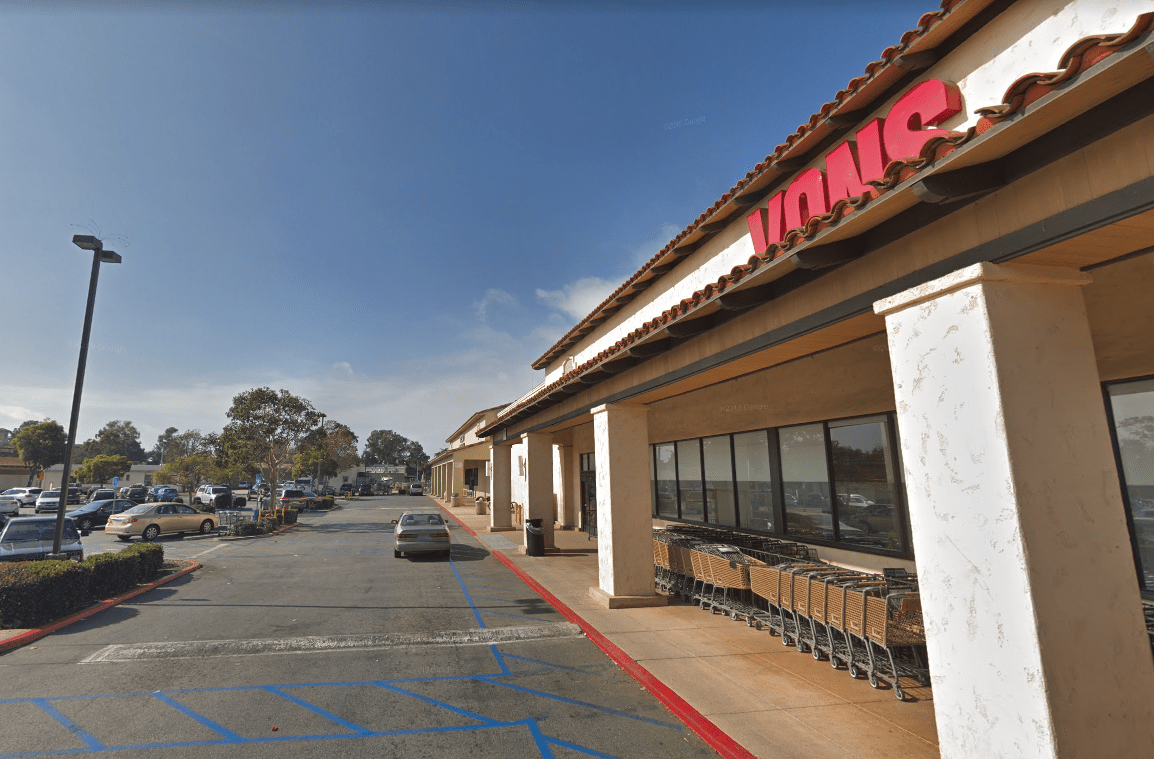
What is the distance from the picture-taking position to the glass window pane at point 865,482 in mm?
9219

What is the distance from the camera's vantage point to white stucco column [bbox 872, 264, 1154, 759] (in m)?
3.44

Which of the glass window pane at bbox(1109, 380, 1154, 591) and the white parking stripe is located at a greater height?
the glass window pane at bbox(1109, 380, 1154, 591)

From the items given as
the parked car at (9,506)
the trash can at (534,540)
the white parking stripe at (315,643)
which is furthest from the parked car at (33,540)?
the parked car at (9,506)

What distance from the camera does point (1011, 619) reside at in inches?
140

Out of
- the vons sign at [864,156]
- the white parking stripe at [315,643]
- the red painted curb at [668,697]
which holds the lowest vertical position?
the red painted curb at [668,697]

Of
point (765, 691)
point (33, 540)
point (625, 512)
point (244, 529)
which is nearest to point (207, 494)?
→ point (244, 529)

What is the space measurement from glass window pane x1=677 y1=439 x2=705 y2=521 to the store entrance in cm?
617

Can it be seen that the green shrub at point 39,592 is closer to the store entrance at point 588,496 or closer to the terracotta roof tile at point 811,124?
the terracotta roof tile at point 811,124

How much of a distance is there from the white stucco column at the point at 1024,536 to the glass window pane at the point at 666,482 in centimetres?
1298

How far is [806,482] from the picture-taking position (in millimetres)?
11109

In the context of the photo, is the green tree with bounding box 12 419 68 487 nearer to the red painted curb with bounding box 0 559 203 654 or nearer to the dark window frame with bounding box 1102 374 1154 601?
the red painted curb with bounding box 0 559 203 654

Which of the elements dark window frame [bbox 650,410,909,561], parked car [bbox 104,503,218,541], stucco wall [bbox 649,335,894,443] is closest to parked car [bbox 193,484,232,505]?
parked car [bbox 104,503,218,541]

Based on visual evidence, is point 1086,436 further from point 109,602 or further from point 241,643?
point 109,602

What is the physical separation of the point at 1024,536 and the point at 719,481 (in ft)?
36.1
